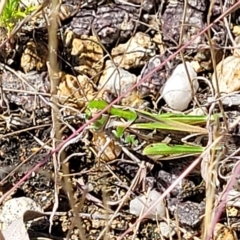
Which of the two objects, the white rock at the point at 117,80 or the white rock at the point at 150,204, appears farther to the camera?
the white rock at the point at 117,80

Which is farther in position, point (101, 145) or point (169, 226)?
point (101, 145)

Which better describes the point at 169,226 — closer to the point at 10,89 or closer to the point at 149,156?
the point at 149,156

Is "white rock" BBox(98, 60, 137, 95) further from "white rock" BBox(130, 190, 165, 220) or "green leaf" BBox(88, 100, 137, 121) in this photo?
"white rock" BBox(130, 190, 165, 220)

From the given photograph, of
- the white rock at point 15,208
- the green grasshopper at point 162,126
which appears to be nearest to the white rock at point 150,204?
the green grasshopper at point 162,126

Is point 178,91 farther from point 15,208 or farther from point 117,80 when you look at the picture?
point 15,208

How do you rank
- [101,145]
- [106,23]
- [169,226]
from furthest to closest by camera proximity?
[106,23] < [101,145] < [169,226]

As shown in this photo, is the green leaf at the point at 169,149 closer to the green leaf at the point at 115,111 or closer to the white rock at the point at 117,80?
the green leaf at the point at 115,111

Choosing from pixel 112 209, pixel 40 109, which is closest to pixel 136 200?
pixel 112 209
